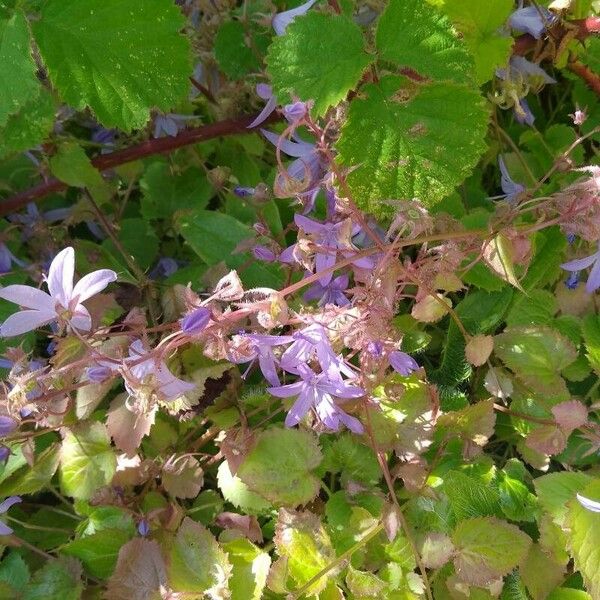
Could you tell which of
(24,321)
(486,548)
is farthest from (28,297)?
(486,548)

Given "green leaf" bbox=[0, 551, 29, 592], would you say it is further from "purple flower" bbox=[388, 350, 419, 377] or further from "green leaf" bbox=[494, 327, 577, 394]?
"green leaf" bbox=[494, 327, 577, 394]

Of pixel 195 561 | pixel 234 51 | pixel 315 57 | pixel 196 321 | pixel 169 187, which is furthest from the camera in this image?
pixel 169 187

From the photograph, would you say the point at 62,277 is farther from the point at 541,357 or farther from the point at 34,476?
the point at 541,357

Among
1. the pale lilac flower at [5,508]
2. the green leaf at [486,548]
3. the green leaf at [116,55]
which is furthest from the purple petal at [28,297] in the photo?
the green leaf at [486,548]

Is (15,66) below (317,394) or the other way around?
the other way around

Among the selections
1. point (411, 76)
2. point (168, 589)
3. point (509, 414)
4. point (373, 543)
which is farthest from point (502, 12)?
point (168, 589)

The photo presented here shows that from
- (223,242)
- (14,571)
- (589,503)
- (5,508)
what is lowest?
(14,571)
